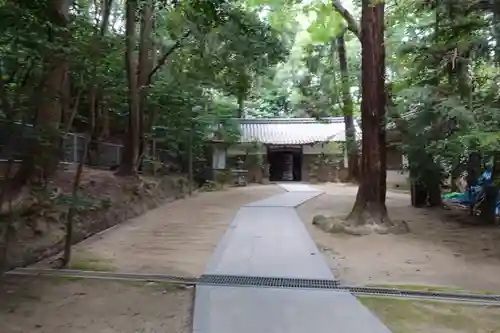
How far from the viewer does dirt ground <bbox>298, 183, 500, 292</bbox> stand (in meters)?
5.96

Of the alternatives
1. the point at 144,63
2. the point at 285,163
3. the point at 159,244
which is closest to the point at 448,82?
the point at 159,244

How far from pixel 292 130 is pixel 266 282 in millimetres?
23360

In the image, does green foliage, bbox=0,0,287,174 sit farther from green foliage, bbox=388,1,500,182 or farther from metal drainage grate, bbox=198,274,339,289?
green foliage, bbox=388,1,500,182

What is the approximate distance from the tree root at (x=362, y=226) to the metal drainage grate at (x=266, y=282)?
3903 millimetres

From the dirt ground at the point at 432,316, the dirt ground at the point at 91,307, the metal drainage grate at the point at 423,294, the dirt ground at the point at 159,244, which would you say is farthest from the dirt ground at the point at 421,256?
the dirt ground at the point at 91,307

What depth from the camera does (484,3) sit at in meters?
7.52

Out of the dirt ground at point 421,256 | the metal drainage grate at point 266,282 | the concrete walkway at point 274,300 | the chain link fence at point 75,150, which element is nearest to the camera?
the concrete walkway at point 274,300

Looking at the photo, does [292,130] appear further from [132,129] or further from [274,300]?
[274,300]

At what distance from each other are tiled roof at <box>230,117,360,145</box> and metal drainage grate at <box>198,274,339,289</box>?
20.8 meters

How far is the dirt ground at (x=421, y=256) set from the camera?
19.5 ft

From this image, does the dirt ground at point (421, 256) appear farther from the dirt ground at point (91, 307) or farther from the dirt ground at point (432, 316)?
the dirt ground at point (91, 307)

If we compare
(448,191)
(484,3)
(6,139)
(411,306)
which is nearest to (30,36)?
(6,139)

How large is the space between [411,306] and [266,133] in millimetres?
23544

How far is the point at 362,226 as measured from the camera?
366 inches
